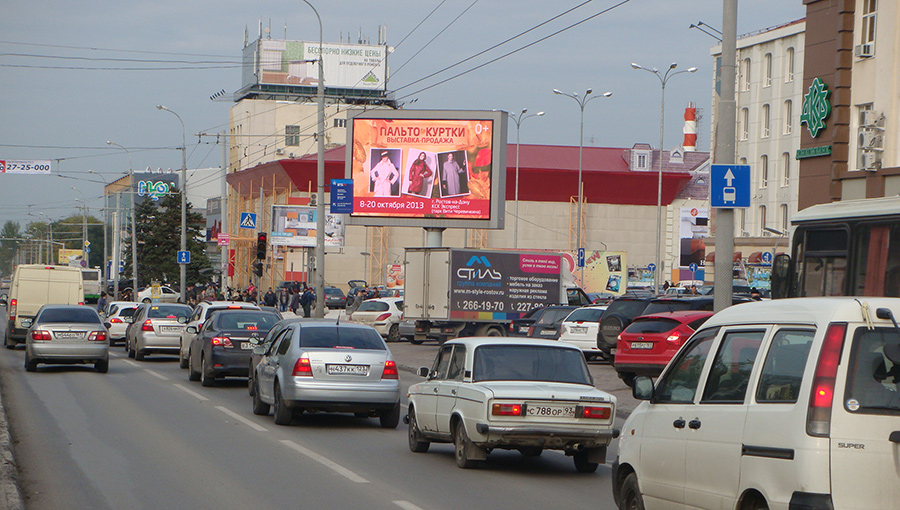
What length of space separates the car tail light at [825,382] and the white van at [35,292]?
1251 inches

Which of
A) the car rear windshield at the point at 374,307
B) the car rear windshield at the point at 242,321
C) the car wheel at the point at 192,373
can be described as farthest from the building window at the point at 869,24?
the car rear windshield at the point at 374,307

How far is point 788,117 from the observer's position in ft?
246

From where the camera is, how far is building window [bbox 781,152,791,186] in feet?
245

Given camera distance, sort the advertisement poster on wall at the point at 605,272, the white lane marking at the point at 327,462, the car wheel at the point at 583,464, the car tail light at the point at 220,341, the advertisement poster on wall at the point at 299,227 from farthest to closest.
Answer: the advertisement poster on wall at the point at 299,227 < the advertisement poster on wall at the point at 605,272 < the car tail light at the point at 220,341 < the car wheel at the point at 583,464 < the white lane marking at the point at 327,462

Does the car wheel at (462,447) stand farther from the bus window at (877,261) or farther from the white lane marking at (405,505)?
the bus window at (877,261)

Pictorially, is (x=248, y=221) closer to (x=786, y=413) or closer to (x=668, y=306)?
(x=668, y=306)

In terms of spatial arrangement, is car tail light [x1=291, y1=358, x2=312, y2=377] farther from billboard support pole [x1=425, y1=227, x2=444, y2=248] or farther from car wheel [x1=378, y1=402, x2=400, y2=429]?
billboard support pole [x1=425, y1=227, x2=444, y2=248]

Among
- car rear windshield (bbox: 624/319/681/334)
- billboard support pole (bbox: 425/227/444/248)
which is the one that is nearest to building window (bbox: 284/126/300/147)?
billboard support pole (bbox: 425/227/444/248)

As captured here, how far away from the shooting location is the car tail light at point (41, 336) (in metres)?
24.3

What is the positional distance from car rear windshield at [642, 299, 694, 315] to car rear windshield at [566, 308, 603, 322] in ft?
14.1

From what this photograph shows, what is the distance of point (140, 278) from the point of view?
86.8m

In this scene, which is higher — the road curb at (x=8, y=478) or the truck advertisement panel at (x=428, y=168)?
the truck advertisement panel at (x=428, y=168)

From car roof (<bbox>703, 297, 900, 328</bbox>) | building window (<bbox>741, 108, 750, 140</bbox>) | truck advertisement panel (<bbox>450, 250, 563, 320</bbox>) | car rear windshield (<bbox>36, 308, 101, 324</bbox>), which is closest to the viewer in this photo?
car roof (<bbox>703, 297, 900, 328</bbox>)

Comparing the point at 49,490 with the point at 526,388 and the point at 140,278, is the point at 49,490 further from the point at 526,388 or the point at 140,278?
the point at 140,278
